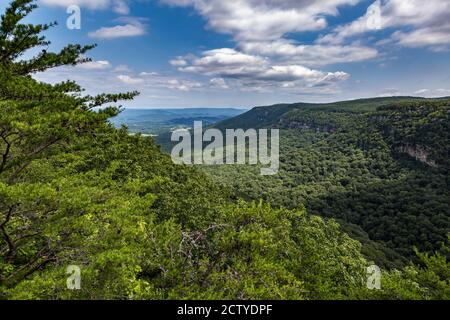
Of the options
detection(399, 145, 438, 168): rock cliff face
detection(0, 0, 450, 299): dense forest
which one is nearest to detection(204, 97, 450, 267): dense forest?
detection(399, 145, 438, 168): rock cliff face

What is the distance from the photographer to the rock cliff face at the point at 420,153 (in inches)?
4127

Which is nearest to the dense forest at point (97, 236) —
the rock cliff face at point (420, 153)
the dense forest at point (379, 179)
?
the dense forest at point (379, 179)

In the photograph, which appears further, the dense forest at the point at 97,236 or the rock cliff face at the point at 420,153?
the rock cliff face at the point at 420,153

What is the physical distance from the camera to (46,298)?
7.12 meters

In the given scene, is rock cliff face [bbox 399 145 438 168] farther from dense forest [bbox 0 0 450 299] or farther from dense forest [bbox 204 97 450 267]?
dense forest [bbox 0 0 450 299]

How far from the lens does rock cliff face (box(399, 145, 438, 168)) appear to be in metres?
105

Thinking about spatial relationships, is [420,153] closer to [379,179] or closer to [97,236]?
[379,179]

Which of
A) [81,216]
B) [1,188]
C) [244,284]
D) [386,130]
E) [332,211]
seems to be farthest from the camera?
[386,130]

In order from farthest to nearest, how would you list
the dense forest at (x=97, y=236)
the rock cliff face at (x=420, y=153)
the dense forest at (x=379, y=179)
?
the rock cliff face at (x=420, y=153)
the dense forest at (x=379, y=179)
the dense forest at (x=97, y=236)

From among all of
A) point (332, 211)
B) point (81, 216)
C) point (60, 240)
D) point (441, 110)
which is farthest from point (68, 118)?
point (441, 110)

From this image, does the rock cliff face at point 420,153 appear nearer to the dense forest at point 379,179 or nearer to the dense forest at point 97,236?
the dense forest at point 379,179

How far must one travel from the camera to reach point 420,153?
110 m

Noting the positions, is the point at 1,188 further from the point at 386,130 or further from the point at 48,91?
the point at 386,130
